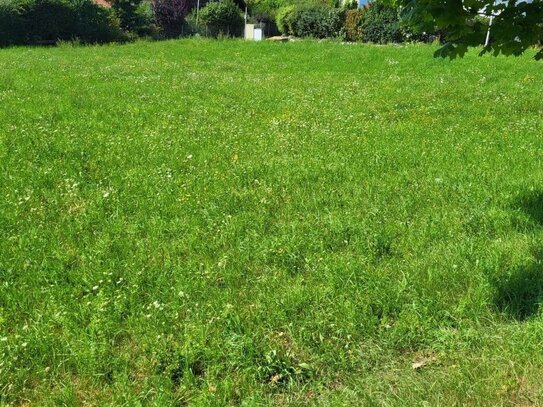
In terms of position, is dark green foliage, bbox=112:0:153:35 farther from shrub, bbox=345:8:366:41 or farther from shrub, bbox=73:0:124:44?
shrub, bbox=345:8:366:41

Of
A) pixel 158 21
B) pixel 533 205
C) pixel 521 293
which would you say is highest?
pixel 158 21

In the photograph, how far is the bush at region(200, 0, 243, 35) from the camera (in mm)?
32438

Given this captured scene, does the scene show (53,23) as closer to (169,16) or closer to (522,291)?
(169,16)

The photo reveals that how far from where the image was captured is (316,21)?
94.5 feet

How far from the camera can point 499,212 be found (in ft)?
16.6

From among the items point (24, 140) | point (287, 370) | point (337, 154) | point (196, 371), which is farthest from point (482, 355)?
point (24, 140)

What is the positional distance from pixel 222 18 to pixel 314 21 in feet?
21.6

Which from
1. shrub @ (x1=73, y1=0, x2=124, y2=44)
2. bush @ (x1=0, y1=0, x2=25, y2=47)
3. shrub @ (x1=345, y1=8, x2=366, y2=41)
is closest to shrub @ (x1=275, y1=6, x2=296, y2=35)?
shrub @ (x1=345, y1=8, x2=366, y2=41)

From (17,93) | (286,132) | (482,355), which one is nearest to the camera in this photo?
(482,355)

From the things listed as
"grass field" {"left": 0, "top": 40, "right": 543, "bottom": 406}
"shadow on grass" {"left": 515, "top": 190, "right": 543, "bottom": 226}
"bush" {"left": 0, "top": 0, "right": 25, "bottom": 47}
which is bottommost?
"grass field" {"left": 0, "top": 40, "right": 543, "bottom": 406}

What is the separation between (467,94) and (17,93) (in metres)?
8.94

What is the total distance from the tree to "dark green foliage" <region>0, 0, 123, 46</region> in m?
26.9

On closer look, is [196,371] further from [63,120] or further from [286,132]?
[63,120]

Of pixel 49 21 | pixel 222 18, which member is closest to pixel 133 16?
pixel 49 21
